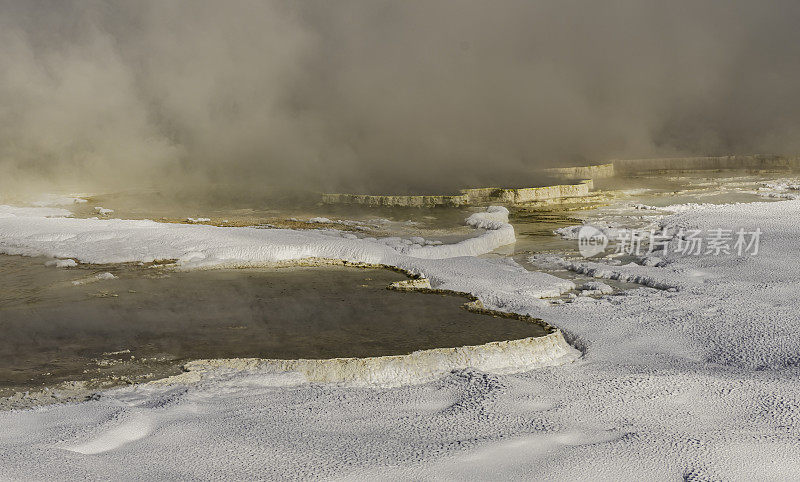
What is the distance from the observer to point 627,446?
212cm

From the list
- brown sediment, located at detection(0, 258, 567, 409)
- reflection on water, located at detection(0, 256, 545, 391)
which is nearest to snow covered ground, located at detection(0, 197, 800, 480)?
brown sediment, located at detection(0, 258, 567, 409)

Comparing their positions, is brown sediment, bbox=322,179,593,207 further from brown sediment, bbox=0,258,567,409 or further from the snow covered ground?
brown sediment, bbox=0,258,567,409

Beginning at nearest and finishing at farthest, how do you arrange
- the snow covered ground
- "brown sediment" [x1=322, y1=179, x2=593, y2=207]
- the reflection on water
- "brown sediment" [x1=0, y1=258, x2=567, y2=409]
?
the snow covered ground
"brown sediment" [x1=0, y1=258, x2=567, y2=409]
the reflection on water
"brown sediment" [x1=322, y1=179, x2=593, y2=207]

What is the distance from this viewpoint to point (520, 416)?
2381 mm

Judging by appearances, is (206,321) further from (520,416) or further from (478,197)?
(478,197)

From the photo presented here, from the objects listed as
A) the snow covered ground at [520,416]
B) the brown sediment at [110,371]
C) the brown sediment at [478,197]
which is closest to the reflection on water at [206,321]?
the brown sediment at [110,371]

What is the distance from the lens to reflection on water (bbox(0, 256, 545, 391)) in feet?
9.80

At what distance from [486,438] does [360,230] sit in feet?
14.0

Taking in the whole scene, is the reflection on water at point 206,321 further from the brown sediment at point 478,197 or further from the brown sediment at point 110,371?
the brown sediment at point 478,197

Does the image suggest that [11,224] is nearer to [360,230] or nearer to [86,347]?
[360,230]

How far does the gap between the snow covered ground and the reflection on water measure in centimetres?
31

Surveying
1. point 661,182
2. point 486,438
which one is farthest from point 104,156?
point 486,438

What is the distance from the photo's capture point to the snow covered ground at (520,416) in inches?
77.6

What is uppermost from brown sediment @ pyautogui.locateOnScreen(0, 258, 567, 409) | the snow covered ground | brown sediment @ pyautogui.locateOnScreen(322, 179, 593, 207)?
brown sediment @ pyautogui.locateOnScreen(322, 179, 593, 207)
